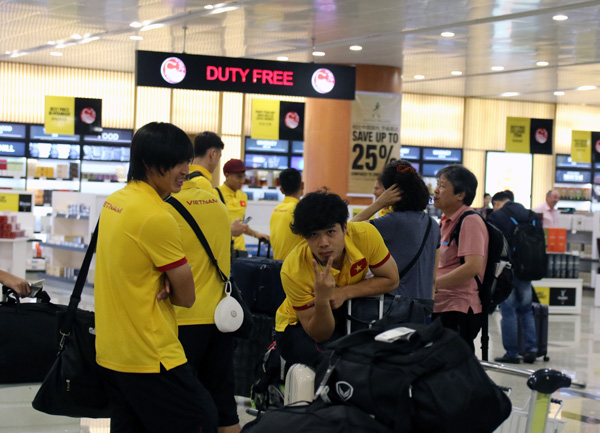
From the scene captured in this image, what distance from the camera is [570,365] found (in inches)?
285

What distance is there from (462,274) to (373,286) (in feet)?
4.42

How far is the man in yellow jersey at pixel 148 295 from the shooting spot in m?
2.37

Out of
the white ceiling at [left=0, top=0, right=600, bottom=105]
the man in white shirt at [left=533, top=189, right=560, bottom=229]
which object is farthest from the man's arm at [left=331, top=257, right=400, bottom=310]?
the man in white shirt at [left=533, top=189, right=560, bottom=229]

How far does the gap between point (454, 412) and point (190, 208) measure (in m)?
1.71

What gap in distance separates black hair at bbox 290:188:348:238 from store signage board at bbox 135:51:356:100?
692cm

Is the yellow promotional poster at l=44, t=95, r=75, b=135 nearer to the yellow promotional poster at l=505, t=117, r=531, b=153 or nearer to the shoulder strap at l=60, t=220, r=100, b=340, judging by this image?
the yellow promotional poster at l=505, t=117, r=531, b=153

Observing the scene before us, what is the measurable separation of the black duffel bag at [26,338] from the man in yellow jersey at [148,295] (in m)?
1.18

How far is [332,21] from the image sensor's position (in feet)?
32.9

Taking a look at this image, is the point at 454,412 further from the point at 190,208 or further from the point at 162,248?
the point at 190,208

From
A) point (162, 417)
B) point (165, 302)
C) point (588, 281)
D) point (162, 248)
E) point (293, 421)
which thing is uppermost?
point (162, 248)

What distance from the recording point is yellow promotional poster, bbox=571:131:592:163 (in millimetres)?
16859

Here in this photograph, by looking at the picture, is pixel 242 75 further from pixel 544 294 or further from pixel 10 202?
pixel 10 202

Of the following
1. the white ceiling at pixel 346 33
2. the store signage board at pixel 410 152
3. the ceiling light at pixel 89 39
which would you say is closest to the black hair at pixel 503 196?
the white ceiling at pixel 346 33

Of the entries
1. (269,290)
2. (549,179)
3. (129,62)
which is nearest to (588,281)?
(549,179)
